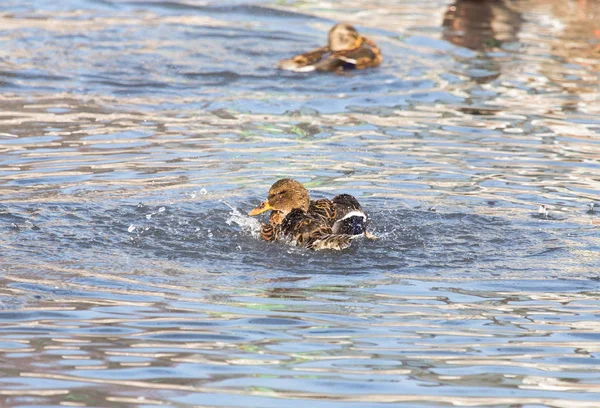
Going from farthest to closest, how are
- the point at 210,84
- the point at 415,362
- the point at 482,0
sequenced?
the point at 482,0 → the point at 210,84 → the point at 415,362

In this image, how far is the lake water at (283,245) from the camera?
5.71 meters

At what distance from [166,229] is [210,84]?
5399 millimetres

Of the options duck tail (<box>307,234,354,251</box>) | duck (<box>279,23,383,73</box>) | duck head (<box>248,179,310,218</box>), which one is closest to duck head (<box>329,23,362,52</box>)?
duck (<box>279,23,383,73</box>)

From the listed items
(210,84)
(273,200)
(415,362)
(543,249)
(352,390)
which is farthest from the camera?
(210,84)

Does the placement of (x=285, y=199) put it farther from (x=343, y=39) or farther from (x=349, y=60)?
(x=343, y=39)

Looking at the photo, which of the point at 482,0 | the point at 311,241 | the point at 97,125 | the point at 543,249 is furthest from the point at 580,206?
the point at 482,0

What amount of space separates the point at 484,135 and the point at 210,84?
11.6 feet

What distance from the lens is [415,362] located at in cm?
583

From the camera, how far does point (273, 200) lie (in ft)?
28.2

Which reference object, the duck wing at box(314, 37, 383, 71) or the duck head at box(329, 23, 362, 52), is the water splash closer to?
the duck wing at box(314, 37, 383, 71)

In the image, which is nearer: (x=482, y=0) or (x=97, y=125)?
(x=97, y=125)

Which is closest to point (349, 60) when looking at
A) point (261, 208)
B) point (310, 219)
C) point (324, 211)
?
point (261, 208)

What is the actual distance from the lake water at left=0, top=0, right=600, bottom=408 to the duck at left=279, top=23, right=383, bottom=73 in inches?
7.4

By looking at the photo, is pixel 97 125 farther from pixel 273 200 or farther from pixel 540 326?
pixel 540 326
